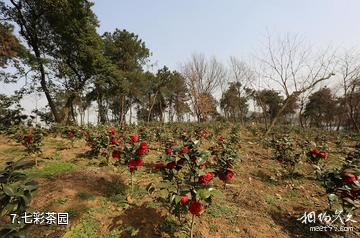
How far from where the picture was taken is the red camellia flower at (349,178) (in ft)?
9.35

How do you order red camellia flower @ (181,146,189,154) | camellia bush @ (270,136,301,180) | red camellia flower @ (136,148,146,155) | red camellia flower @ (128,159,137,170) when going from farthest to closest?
camellia bush @ (270,136,301,180)
red camellia flower @ (128,159,137,170)
red camellia flower @ (136,148,146,155)
red camellia flower @ (181,146,189,154)

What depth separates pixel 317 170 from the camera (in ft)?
11.1

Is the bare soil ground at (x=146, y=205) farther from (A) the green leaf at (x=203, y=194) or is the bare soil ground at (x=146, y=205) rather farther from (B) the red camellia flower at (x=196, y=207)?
(A) the green leaf at (x=203, y=194)

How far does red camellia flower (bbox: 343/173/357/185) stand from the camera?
Answer: 2850 millimetres

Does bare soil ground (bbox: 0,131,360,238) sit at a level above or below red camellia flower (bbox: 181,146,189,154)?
below

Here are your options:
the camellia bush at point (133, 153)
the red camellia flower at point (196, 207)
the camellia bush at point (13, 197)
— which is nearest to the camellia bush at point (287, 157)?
the camellia bush at point (133, 153)

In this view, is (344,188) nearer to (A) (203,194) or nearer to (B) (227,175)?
(B) (227,175)

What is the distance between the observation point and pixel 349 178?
2.88m

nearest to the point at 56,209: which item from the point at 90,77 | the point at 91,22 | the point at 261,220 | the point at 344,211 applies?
the point at 261,220

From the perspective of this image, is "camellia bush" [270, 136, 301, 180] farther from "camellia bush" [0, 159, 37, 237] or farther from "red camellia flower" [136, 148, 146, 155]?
"camellia bush" [0, 159, 37, 237]

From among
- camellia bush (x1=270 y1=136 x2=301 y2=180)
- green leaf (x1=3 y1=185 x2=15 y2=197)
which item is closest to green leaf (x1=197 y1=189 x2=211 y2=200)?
green leaf (x1=3 y1=185 x2=15 y2=197)

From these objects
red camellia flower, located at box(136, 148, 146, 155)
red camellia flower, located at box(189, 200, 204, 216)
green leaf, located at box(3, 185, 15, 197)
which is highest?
red camellia flower, located at box(136, 148, 146, 155)

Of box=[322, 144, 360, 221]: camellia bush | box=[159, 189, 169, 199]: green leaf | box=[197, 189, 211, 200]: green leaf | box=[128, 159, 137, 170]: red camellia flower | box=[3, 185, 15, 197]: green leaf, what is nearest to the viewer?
box=[3, 185, 15, 197]: green leaf

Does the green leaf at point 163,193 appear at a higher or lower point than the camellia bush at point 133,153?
lower
